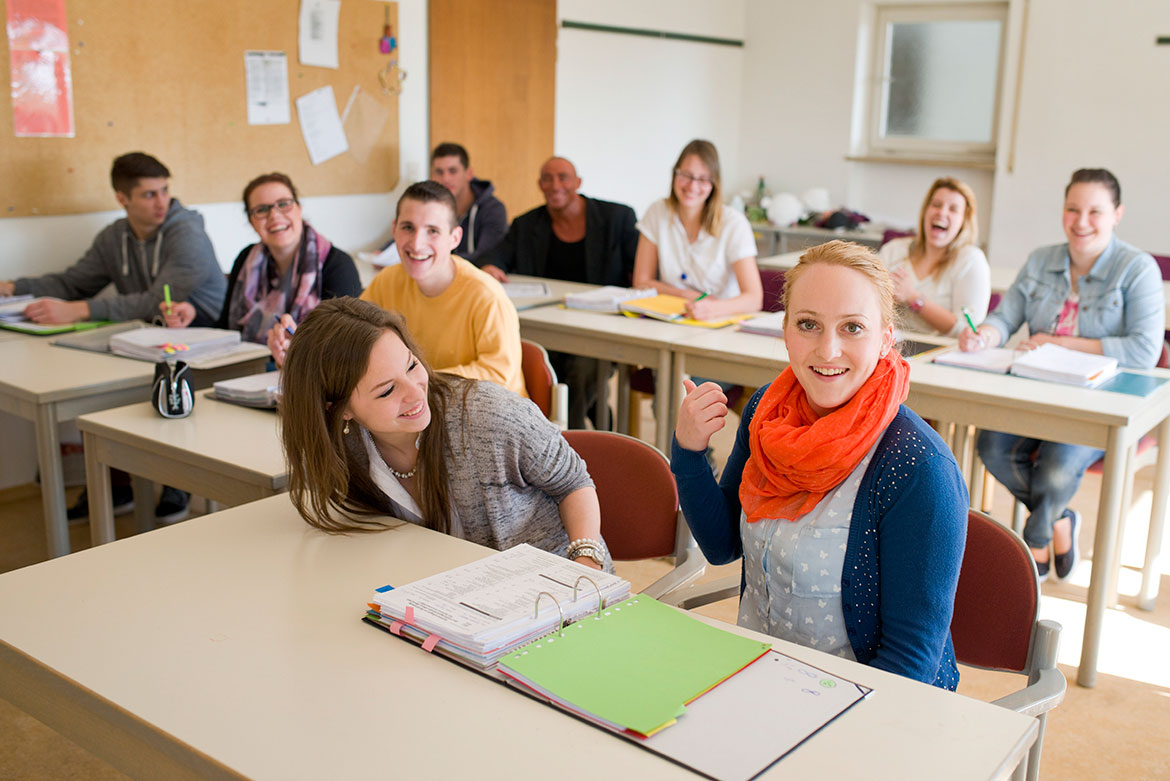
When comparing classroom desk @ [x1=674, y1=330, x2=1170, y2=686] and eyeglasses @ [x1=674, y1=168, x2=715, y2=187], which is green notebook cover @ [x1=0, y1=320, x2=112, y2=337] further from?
classroom desk @ [x1=674, y1=330, x2=1170, y2=686]

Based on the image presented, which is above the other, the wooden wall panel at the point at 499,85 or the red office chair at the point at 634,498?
the wooden wall panel at the point at 499,85

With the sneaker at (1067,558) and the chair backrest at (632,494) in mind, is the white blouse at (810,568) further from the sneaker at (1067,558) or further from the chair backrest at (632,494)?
the sneaker at (1067,558)

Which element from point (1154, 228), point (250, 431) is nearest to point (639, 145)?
point (1154, 228)

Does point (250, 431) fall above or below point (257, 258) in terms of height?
below

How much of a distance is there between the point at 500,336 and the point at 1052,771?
159 cm

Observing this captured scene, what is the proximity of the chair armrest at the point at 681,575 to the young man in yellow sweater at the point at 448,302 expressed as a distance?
95cm

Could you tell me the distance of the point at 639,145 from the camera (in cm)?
622

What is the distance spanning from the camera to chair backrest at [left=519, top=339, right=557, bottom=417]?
9.23ft

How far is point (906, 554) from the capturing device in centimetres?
133

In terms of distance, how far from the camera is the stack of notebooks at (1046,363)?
2629 millimetres

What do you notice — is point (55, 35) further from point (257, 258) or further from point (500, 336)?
point (500, 336)

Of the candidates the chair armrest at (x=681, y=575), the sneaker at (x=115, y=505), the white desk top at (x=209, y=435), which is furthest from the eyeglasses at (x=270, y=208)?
the chair armrest at (x=681, y=575)

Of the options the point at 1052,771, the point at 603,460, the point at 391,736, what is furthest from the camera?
the point at 1052,771

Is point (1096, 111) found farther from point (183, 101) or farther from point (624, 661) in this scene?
point (624, 661)
